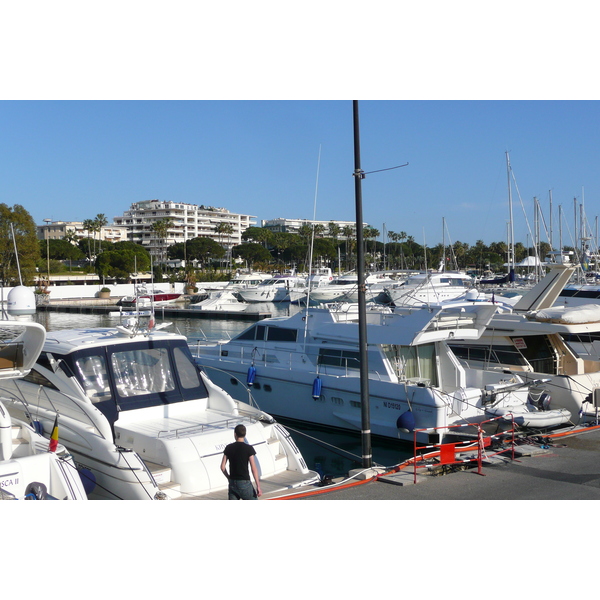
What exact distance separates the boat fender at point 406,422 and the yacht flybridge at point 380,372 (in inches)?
0.8

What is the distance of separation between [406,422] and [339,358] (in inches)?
105

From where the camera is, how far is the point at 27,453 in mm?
8445

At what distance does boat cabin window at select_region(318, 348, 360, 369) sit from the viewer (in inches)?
576

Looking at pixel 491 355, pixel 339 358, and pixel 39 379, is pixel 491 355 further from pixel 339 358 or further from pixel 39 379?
pixel 39 379

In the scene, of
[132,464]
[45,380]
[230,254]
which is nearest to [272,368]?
[45,380]

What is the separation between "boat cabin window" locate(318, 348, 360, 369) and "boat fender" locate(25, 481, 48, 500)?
329 inches

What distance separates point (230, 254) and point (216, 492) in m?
111

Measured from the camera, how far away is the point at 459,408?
43.1 feet

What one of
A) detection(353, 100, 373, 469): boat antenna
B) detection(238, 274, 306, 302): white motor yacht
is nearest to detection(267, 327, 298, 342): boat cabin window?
detection(353, 100, 373, 469): boat antenna

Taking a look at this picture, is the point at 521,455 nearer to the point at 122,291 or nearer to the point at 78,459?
the point at 78,459

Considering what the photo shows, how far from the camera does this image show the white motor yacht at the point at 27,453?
23.0ft

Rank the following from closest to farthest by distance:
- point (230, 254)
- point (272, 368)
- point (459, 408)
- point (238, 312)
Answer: point (459, 408) < point (272, 368) < point (238, 312) < point (230, 254)

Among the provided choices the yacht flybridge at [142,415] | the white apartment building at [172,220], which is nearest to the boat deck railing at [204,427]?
the yacht flybridge at [142,415]

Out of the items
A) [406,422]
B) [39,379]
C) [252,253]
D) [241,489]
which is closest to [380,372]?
[406,422]
